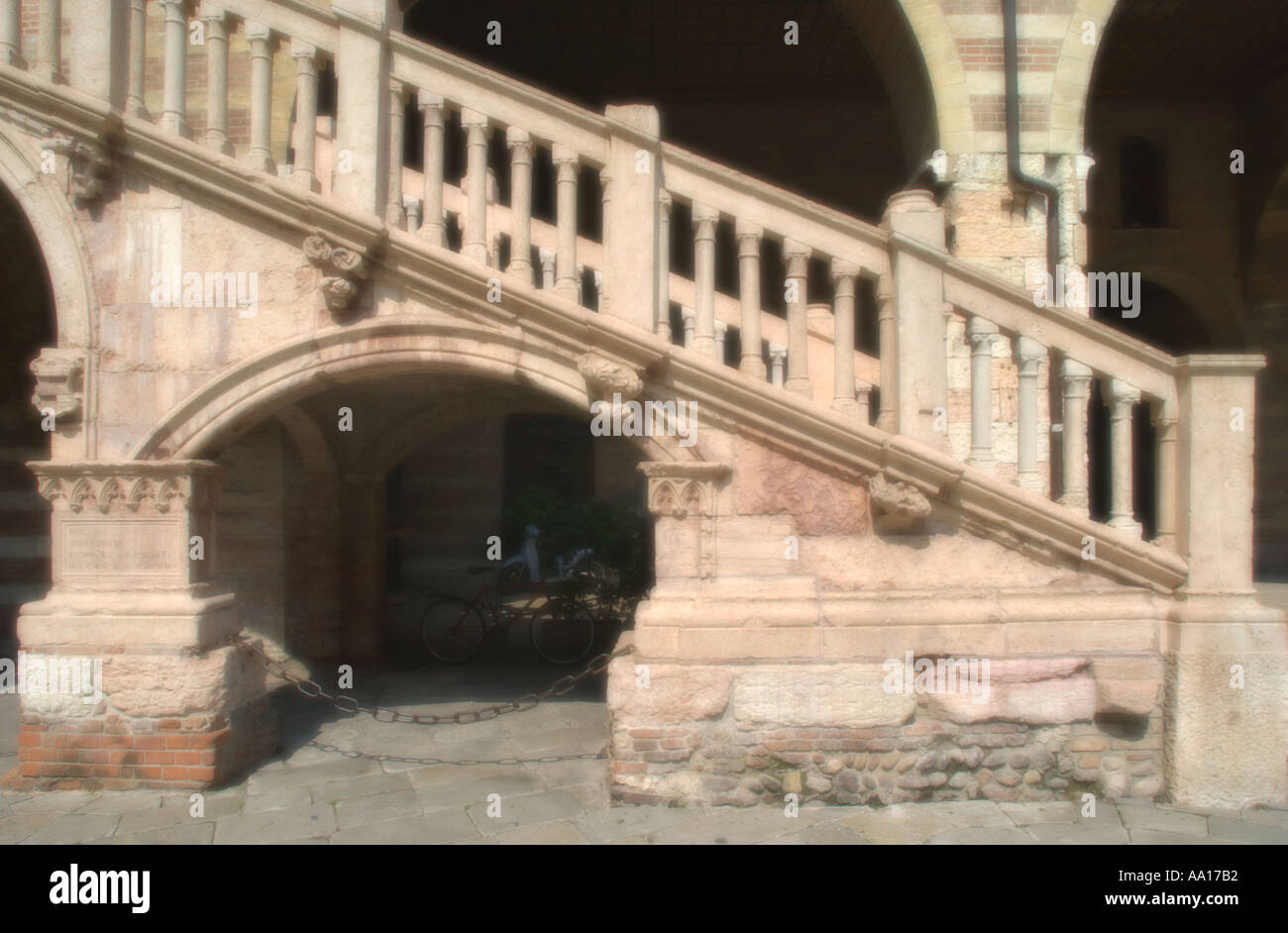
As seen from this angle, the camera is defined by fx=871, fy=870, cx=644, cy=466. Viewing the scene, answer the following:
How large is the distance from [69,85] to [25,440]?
4.98 m

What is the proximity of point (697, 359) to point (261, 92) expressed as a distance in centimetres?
271

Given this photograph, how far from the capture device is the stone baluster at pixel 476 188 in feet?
14.7

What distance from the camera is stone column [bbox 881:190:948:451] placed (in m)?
4.40

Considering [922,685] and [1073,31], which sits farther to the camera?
[1073,31]

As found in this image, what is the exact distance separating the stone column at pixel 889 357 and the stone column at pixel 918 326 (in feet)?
0.08

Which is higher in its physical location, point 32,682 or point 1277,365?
point 1277,365

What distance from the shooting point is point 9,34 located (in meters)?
4.63

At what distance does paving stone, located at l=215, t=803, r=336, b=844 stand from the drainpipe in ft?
18.4

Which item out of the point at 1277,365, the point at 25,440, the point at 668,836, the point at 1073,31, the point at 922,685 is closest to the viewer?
the point at 668,836

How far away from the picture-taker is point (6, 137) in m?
4.57

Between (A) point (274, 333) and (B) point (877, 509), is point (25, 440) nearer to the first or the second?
(A) point (274, 333)

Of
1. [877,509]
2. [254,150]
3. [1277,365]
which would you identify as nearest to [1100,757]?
[877,509]

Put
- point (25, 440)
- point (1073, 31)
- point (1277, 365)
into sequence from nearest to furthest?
point (1073, 31), point (25, 440), point (1277, 365)

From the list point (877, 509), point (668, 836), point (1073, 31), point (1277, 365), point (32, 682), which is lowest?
point (668, 836)
